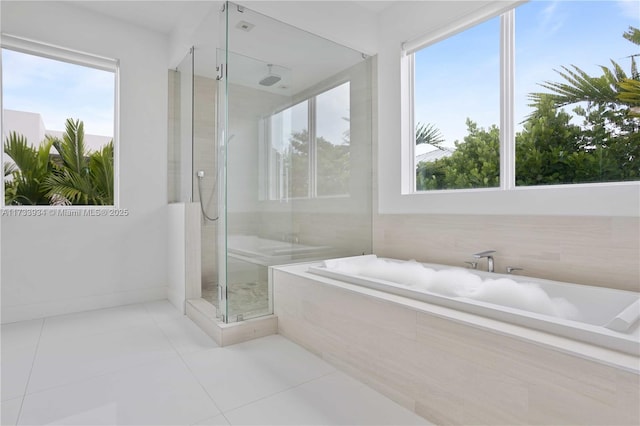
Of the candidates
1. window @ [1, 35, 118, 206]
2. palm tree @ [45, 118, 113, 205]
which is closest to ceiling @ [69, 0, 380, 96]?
window @ [1, 35, 118, 206]

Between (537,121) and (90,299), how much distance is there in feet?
12.7

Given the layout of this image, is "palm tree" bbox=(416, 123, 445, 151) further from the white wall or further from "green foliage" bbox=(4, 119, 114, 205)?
"green foliage" bbox=(4, 119, 114, 205)

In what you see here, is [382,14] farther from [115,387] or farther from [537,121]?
[115,387]

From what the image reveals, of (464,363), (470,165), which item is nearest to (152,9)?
(470,165)

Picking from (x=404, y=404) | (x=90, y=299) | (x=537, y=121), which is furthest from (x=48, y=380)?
(x=537, y=121)

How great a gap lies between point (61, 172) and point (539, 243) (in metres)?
3.89

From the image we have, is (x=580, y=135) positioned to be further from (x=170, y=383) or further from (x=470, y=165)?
(x=170, y=383)

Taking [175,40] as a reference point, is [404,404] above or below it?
below

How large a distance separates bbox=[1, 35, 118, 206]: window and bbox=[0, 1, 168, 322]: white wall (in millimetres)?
142

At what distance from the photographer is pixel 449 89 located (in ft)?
9.00

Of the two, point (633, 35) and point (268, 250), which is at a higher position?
point (633, 35)

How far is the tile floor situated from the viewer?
4.97ft

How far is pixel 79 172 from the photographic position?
10.4ft

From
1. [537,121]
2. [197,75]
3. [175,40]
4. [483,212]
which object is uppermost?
[175,40]
